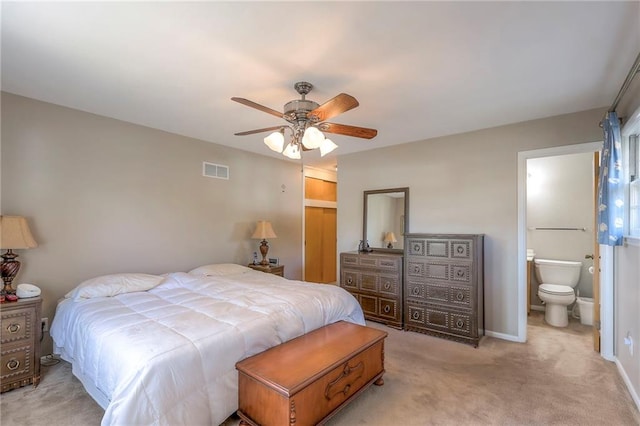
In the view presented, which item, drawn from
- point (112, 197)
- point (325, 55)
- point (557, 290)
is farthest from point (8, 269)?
point (557, 290)

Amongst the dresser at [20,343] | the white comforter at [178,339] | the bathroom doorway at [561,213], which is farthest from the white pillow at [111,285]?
the bathroom doorway at [561,213]

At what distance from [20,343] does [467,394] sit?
11.7 feet

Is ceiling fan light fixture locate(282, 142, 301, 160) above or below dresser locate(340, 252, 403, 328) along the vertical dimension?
above

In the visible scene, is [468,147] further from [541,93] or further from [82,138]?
[82,138]

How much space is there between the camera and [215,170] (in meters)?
4.40

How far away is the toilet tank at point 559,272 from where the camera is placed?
4.27 metres

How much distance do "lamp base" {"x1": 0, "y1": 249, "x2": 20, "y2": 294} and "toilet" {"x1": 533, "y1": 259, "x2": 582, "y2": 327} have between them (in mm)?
5862

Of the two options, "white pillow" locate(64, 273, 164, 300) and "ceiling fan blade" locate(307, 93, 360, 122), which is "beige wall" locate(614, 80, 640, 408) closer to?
"ceiling fan blade" locate(307, 93, 360, 122)

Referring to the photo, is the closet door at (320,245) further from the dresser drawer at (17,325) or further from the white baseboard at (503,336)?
the dresser drawer at (17,325)

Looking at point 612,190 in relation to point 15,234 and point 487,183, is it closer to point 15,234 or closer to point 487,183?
point 487,183

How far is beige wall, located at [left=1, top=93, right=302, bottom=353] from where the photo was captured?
284cm

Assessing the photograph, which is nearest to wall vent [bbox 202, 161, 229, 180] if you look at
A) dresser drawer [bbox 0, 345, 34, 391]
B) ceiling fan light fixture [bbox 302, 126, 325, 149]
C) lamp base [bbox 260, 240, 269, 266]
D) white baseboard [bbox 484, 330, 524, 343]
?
lamp base [bbox 260, 240, 269, 266]

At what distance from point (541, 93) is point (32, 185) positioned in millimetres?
4768

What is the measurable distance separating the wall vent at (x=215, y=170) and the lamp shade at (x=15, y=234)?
2.01m
